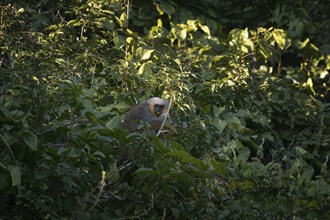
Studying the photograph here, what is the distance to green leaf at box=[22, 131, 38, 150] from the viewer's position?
12.1ft

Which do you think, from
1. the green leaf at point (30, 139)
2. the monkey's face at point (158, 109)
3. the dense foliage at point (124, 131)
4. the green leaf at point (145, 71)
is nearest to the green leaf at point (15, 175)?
the dense foliage at point (124, 131)

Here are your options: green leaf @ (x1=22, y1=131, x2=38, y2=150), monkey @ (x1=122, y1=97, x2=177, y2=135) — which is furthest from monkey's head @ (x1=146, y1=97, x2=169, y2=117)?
green leaf @ (x1=22, y1=131, x2=38, y2=150)


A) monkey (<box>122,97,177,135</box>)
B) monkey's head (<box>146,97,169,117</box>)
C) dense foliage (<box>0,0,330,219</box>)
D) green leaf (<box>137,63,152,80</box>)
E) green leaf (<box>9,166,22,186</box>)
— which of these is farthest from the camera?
monkey's head (<box>146,97,169,117</box>)

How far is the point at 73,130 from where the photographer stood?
3.99 meters

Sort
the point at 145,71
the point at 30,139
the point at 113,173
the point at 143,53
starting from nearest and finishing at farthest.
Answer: the point at 30,139, the point at 113,173, the point at 145,71, the point at 143,53

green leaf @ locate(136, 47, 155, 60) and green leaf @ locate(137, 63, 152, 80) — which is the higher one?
green leaf @ locate(137, 63, 152, 80)

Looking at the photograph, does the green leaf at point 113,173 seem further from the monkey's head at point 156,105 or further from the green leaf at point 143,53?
the green leaf at point 143,53

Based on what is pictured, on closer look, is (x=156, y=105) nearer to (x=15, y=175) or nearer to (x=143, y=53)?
(x=143, y=53)

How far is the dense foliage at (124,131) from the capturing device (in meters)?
3.87

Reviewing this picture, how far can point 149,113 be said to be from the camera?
215 inches

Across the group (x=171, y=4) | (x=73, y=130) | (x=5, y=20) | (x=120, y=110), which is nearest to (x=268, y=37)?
(x=171, y=4)

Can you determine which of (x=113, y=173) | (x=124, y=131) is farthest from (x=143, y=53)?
(x=113, y=173)

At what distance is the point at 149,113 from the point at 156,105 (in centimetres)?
8

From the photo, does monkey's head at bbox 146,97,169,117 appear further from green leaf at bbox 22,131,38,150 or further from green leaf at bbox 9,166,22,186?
green leaf at bbox 9,166,22,186
